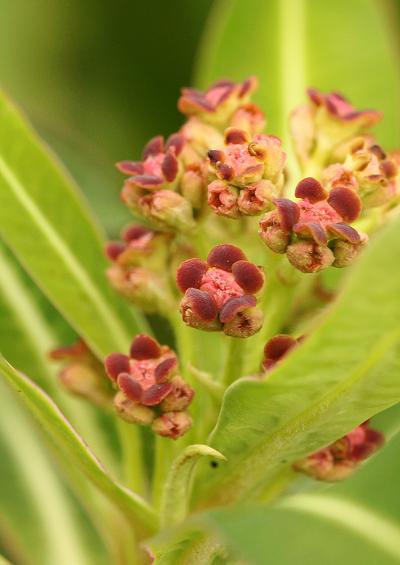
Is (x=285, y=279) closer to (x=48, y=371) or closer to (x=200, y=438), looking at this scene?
(x=200, y=438)

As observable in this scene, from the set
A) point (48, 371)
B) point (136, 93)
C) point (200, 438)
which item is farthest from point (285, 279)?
point (136, 93)

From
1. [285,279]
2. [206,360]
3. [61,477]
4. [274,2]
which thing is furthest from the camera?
[274,2]

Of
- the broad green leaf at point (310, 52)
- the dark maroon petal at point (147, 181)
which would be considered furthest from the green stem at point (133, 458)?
the broad green leaf at point (310, 52)

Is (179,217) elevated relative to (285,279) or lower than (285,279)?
elevated

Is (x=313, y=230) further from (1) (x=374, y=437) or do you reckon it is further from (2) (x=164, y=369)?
(1) (x=374, y=437)

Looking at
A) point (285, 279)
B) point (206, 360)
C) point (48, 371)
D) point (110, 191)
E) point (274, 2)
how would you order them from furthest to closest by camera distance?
point (110, 191), point (274, 2), point (48, 371), point (206, 360), point (285, 279)

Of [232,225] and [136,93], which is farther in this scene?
[136,93]

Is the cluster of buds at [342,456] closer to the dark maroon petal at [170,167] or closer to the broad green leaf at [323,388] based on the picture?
the broad green leaf at [323,388]
